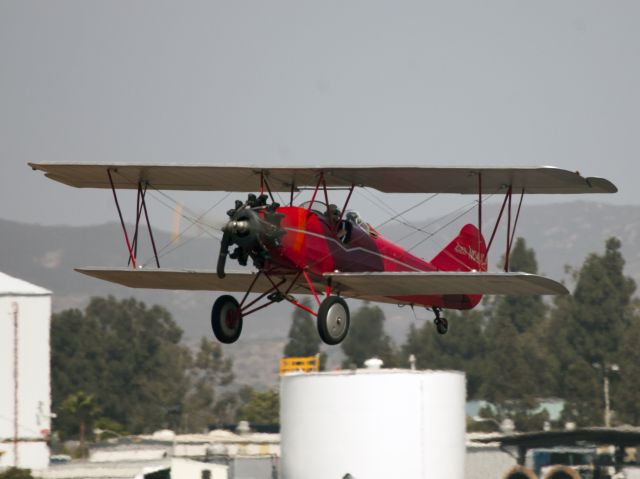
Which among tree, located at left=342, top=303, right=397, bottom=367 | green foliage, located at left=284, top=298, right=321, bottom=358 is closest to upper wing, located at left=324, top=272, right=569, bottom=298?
tree, located at left=342, top=303, right=397, bottom=367

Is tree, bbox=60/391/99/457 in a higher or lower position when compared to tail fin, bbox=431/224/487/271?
lower

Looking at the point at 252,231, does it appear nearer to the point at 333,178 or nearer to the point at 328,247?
the point at 328,247

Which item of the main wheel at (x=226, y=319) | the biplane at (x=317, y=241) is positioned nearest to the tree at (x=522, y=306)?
the biplane at (x=317, y=241)

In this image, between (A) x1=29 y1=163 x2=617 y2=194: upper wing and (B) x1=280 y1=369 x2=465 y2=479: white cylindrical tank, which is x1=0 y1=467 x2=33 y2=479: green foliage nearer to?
(B) x1=280 y1=369 x2=465 y2=479: white cylindrical tank

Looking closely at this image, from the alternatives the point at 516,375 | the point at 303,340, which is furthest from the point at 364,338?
the point at 516,375

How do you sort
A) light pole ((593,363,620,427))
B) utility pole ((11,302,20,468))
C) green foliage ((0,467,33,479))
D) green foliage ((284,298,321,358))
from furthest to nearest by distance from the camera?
green foliage ((284,298,321,358)), light pole ((593,363,620,427)), utility pole ((11,302,20,468)), green foliage ((0,467,33,479))

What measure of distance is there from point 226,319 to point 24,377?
37.1m

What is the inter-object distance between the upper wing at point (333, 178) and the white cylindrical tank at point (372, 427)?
3587 millimetres

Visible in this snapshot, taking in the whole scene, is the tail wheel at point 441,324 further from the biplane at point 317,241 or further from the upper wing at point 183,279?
the upper wing at point 183,279

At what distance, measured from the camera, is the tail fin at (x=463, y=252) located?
87.8 ft

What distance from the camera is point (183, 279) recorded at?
2284 centimetres

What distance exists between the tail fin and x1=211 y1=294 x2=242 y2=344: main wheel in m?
6.52

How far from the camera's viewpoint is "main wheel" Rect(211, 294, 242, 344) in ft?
68.9

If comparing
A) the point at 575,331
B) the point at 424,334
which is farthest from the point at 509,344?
the point at 424,334
